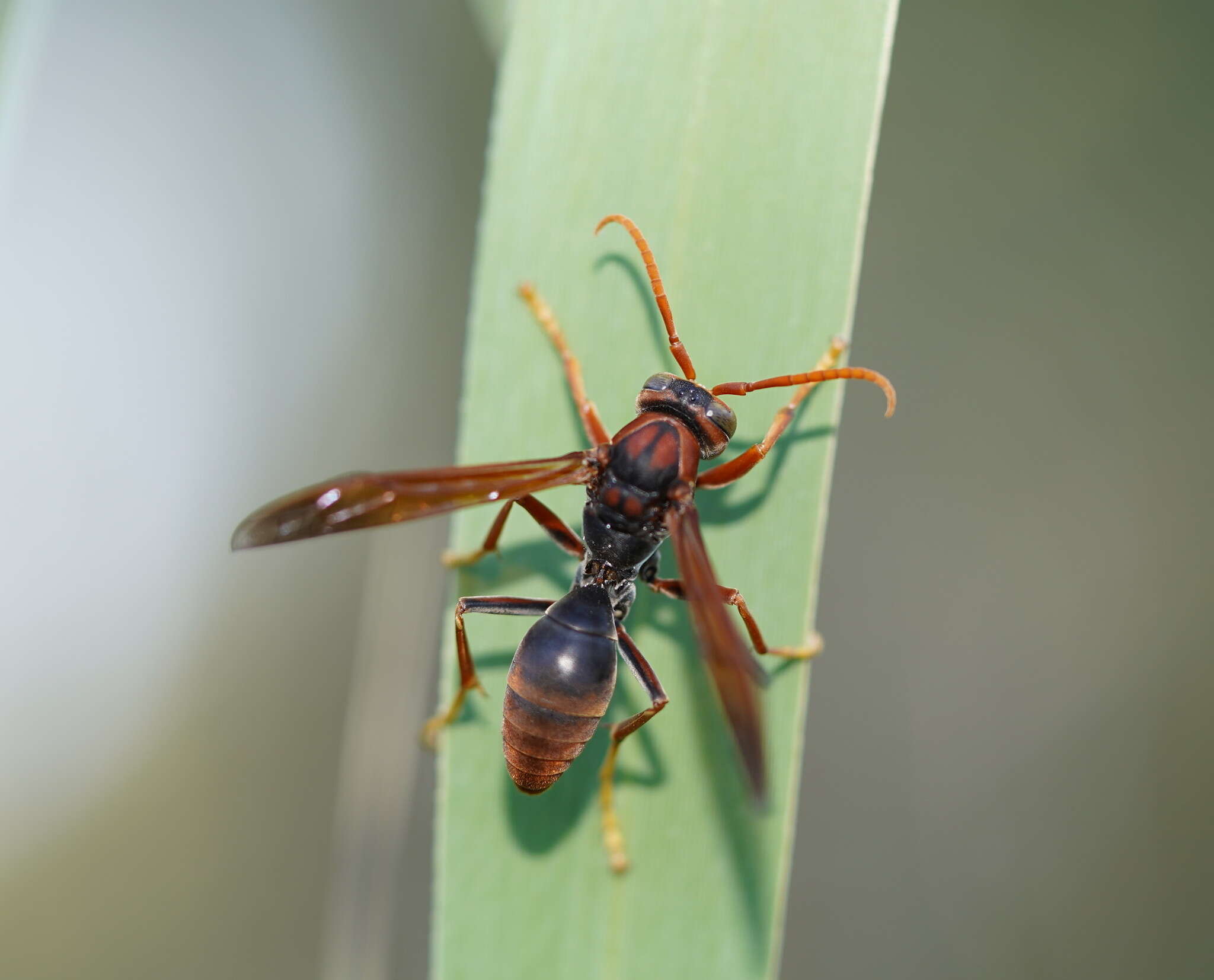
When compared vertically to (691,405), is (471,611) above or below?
below

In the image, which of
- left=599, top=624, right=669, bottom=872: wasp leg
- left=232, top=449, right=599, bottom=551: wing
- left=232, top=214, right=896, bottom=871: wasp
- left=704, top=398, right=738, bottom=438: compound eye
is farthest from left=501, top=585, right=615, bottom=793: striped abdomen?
left=704, top=398, right=738, bottom=438: compound eye

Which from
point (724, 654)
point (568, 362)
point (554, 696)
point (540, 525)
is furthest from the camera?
point (540, 525)

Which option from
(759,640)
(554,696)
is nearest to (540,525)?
(554,696)

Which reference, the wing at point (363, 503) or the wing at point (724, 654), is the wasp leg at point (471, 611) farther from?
the wing at point (724, 654)

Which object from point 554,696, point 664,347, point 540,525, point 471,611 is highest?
point 664,347

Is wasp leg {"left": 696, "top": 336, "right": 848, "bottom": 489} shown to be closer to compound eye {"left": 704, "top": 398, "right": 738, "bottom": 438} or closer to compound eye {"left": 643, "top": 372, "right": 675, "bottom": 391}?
compound eye {"left": 704, "top": 398, "right": 738, "bottom": 438}

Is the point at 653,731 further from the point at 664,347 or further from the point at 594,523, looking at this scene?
the point at 664,347

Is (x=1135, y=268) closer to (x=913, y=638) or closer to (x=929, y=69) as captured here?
(x=929, y=69)
